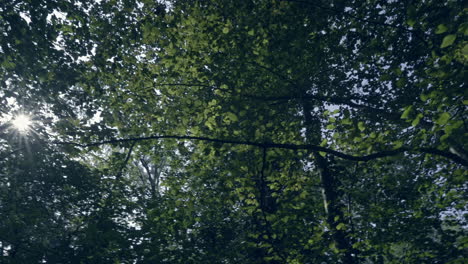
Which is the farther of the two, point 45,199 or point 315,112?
point 315,112

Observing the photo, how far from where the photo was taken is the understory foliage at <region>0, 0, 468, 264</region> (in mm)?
6156

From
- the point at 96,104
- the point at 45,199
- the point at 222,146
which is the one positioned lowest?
the point at 222,146

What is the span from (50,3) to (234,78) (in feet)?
16.8

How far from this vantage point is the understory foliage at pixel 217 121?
20.2 feet

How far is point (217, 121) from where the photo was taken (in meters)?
7.14

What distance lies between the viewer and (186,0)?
8.45m

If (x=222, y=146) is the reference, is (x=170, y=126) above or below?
above

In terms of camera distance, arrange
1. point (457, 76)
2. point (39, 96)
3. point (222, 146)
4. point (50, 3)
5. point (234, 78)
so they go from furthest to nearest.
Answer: point (234, 78)
point (39, 96)
point (50, 3)
point (222, 146)
point (457, 76)

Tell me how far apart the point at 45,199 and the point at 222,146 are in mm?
8363

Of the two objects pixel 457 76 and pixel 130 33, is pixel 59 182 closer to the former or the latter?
pixel 130 33

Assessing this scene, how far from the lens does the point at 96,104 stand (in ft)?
26.9

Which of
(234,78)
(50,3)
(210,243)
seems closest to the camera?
(50,3)

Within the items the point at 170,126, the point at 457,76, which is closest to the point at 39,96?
the point at 170,126

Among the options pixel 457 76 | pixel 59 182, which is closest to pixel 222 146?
pixel 457 76
